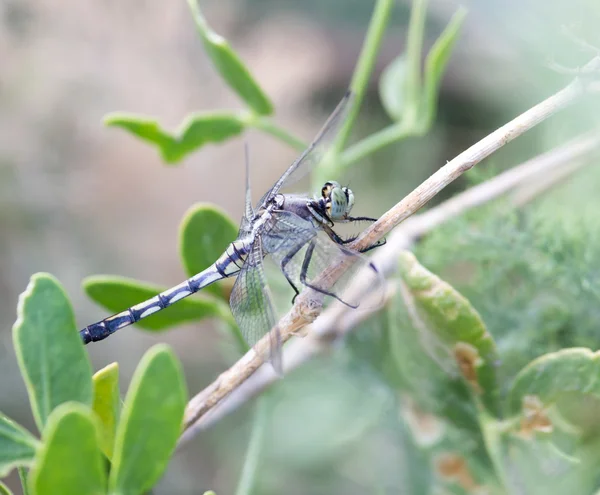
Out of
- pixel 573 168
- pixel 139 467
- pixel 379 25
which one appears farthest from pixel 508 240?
pixel 139 467

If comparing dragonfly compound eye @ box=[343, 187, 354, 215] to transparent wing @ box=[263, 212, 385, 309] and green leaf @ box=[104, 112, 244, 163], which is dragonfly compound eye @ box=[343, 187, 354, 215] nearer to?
transparent wing @ box=[263, 212, 385, 309]

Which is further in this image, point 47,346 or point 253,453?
point 253,453

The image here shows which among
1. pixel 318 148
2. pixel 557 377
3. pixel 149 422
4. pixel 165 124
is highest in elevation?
pixel 165 124

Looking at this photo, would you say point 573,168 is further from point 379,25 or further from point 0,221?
point 0,221

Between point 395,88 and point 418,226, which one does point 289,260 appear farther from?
point 395,88

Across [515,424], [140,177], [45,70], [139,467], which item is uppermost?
[45,70]

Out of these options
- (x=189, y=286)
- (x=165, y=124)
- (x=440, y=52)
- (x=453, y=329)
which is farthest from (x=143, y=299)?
(x=165, y=124)
